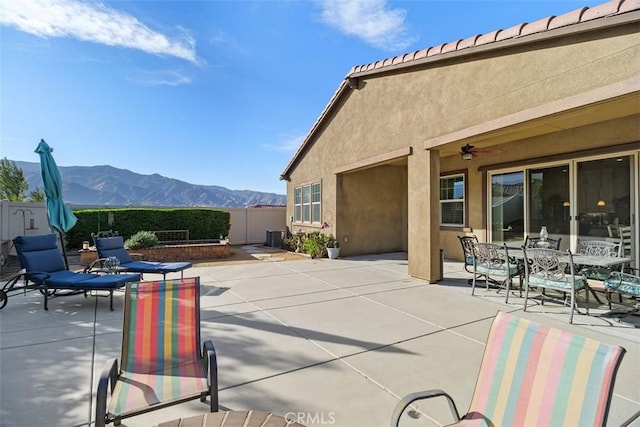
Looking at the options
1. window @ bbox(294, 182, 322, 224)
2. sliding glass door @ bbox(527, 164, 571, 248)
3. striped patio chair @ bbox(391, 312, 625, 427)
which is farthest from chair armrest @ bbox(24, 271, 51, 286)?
sliding glass door @ bbox(527, 164, 571, 248)

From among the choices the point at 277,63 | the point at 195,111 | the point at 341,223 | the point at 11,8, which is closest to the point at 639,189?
the point at 341,223

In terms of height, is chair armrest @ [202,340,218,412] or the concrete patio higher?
chair armrest @ [202,340,218,412]

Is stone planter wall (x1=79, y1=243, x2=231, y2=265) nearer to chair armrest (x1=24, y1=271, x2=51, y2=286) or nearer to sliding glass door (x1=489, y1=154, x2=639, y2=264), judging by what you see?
chair armrest (x1=24, y1=271, x2=51, y2=286)

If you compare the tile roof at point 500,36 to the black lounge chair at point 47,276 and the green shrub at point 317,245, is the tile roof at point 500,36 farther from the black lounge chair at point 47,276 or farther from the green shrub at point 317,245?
the black lounge chair at point 47,276

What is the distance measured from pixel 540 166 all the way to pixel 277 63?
984cm

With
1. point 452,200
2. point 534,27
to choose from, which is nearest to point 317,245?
point 452,200

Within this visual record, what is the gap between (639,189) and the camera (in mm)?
6289


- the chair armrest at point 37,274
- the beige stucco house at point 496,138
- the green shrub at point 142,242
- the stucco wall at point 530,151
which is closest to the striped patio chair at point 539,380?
the beige stucco house at point 496,138

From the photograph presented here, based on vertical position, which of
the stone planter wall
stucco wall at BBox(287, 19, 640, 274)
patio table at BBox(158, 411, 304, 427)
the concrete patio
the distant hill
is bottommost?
the concrete patio

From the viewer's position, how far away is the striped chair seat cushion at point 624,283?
4637 mm

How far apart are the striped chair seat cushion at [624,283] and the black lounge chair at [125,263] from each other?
8.30m

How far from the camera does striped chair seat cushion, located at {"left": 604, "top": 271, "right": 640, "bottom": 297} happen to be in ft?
15.2

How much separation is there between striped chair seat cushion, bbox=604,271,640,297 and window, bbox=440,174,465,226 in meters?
5.36

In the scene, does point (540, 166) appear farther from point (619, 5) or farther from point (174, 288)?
point (174, 288)
